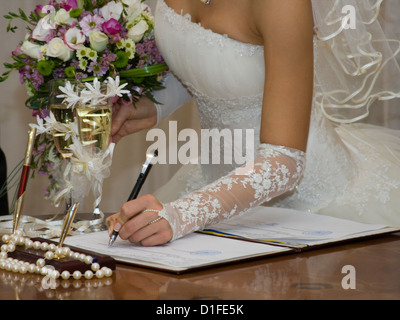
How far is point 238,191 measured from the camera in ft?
4.60

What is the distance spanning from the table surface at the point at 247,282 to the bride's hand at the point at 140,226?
124 millimetres

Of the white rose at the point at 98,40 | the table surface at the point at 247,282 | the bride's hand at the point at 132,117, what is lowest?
the table surface at the point at 247,282

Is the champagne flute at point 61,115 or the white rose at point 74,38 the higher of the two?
the white rose at point 74,38

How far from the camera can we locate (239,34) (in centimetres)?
172

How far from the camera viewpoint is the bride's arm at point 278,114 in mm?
1408

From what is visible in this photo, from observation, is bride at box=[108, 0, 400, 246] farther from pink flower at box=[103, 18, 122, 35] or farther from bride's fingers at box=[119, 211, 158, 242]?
pink flower at box=[103, 18, 122, 35]

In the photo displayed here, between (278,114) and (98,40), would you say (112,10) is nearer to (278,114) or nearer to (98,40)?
(98,40)

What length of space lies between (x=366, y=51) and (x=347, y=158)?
34cm

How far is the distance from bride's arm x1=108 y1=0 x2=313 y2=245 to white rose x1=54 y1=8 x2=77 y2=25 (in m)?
0.47

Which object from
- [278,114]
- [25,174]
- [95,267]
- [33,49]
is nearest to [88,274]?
[95,267]

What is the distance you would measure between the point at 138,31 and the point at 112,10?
86mm

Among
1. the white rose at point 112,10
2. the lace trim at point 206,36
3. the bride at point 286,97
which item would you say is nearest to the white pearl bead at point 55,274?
the bride at point 286,97

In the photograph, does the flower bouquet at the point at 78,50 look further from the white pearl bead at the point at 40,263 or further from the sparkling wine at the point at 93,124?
the white pearl bead at the point at 40,263
